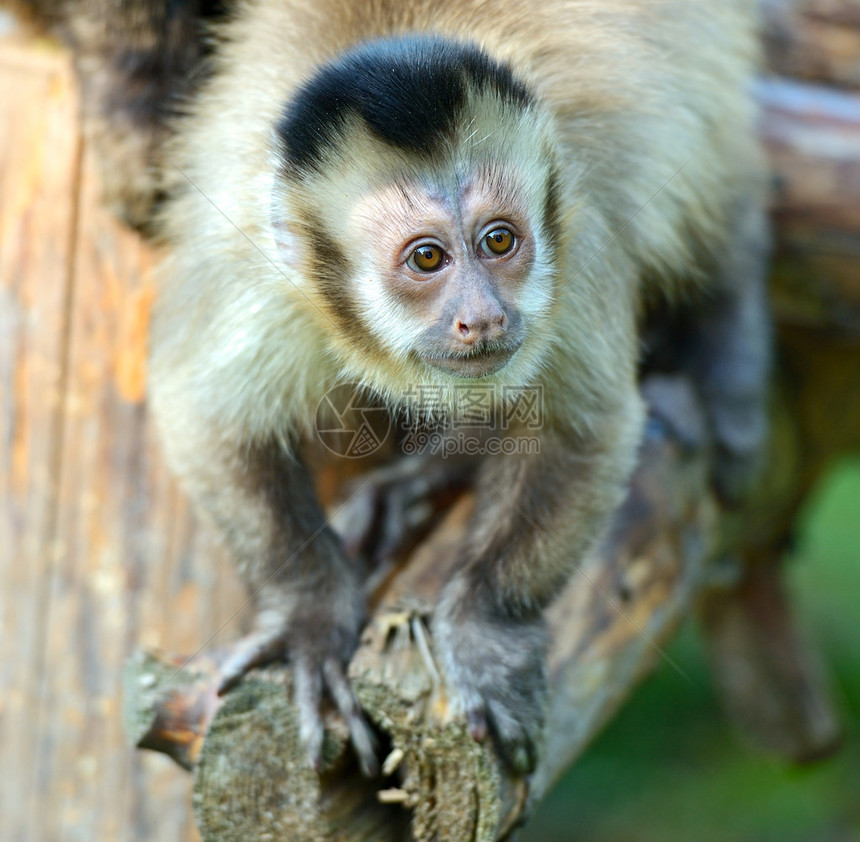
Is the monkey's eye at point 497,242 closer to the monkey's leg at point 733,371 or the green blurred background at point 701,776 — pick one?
the monkey's leg at point 733,371

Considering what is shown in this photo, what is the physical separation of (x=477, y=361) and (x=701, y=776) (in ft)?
20.9

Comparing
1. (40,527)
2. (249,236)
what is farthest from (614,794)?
(249,236)

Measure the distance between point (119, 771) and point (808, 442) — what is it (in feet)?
10.7

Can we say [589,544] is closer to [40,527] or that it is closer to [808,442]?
[40,527]

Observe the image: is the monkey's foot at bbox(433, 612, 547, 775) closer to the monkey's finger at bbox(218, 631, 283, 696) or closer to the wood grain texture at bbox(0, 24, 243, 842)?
the monkey's finger at bbox(218, 631, 283, 696)

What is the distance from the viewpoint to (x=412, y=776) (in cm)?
229

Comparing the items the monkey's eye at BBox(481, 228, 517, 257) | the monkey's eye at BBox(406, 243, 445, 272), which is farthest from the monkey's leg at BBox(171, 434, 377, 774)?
the monkey's eye at BBox(481, 228, 517, 257)

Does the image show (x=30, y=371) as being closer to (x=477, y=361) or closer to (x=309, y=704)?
(x=309, y=704)

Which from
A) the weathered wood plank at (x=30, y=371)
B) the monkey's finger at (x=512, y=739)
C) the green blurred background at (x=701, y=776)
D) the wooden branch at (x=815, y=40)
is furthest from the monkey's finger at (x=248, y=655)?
the green blurred background at (x=701, y=776)

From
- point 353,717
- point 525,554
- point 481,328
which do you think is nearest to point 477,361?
point 481,328

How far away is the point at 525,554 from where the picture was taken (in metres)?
2.66

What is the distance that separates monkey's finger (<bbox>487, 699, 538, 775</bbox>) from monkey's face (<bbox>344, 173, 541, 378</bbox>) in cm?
78

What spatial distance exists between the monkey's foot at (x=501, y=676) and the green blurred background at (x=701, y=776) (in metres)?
4.65

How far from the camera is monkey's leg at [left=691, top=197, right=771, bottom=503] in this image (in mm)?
3928
